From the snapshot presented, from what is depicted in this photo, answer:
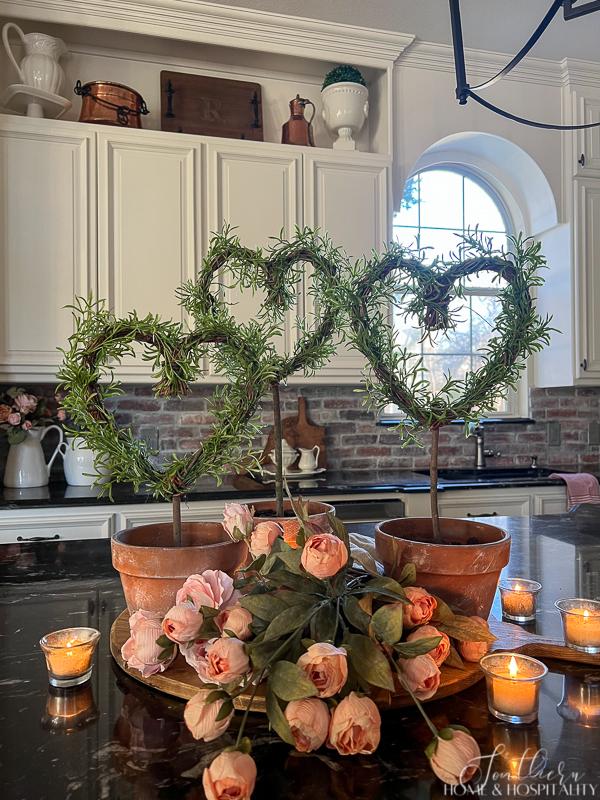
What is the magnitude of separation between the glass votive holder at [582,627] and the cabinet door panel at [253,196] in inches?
87.4

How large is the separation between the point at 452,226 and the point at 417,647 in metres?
3.60

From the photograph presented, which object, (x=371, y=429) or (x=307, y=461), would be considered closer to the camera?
(x=307, y=461)

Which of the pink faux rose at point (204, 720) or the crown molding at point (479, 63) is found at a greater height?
the crown molding at point (479, 63)

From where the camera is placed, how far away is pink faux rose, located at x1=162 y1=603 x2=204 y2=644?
63 cm

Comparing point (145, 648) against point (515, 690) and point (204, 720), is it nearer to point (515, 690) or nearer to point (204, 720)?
point (204, 720)

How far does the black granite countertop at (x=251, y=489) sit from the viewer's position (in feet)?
8.02

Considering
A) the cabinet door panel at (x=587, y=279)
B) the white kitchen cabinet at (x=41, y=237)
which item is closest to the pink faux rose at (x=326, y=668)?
the white kitchen cabinet at (x=41, y=237)

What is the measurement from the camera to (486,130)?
3.42 metres

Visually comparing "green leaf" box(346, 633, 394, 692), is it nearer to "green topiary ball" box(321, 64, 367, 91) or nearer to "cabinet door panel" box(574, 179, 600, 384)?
"green topiary ball" box(321, 64, 367, 91)

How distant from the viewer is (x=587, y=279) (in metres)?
3.49

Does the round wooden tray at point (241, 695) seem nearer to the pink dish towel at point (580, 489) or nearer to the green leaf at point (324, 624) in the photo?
the green leaf at point (324, 624)

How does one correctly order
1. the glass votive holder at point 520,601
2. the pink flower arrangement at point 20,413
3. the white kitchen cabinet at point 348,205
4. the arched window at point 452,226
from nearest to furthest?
the glass votive holder at point 520,601, the pink flower arrangement at point 20,413, the white kitchen cabinet at point 348,205, the arched window at point 452,226

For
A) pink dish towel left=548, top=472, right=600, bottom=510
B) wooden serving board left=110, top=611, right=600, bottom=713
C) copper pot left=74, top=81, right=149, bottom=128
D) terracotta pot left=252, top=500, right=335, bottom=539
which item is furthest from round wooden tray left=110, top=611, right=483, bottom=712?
copper pot left=74, top=81, right=149, bottom=128

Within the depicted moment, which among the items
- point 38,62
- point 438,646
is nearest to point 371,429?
point 38,62
